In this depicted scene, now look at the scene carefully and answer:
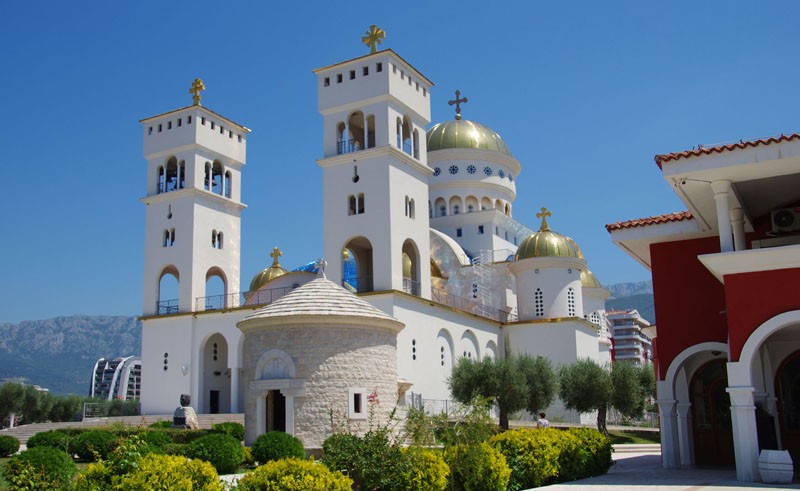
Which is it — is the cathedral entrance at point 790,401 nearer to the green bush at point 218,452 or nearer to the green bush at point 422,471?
the green bush at point 422,471

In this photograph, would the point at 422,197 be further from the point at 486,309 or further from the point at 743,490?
the point at 743,490

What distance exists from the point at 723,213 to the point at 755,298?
6.56 ft

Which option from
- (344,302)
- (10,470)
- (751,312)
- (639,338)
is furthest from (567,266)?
(639,338)

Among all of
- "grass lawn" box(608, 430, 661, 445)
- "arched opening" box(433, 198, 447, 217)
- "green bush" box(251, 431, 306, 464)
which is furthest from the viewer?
"arched opening" box(433, 198, 447, 217)

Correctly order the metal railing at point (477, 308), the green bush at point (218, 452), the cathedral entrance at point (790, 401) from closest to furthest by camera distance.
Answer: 1. the cathedral entrance at point (790, 401)
2. the green bush at point (218, 452)
3. the metal railing at point (477, 308)

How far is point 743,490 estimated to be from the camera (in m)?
14.8

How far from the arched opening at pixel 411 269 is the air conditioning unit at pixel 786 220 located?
2064cm

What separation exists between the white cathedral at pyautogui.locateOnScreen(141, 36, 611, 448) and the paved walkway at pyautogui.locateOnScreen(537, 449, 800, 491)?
1221 centimetres

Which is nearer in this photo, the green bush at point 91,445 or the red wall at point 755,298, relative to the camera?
the red wall at point 755,298

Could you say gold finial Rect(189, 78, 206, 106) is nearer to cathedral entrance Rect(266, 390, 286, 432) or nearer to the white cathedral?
the white cathedral

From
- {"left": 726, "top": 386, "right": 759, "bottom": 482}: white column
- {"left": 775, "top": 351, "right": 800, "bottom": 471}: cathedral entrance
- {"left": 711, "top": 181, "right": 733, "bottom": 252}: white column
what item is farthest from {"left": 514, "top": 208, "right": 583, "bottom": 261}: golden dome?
{"left": 726, "top": 386, "right": 759, "bottom": 482}: white column

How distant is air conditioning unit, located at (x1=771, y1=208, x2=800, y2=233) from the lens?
19000mm

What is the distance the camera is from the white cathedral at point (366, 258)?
37312mm

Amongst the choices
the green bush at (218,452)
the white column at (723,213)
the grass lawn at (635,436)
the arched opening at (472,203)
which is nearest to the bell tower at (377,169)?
the grass lawn at (635,436)
